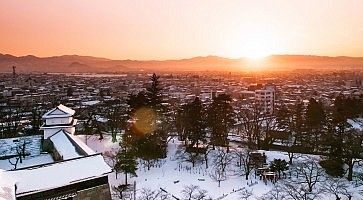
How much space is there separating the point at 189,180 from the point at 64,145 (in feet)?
24.3

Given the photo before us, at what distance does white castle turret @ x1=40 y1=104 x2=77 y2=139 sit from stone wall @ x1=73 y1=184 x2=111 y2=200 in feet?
36.2

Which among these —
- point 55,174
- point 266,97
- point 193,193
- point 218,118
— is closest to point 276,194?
point 193,193

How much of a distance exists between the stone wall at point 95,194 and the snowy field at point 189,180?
12.2ft

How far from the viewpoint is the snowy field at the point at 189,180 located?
19828mm

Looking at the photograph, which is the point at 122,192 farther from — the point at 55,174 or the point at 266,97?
the point at 266,97

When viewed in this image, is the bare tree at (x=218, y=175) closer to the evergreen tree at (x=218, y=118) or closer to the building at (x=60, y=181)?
the evergreen tree at (x=218, y=118)

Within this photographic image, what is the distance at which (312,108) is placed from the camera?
27.5 m

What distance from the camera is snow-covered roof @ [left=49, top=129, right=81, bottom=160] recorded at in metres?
19.6

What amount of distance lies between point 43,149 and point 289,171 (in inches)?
619

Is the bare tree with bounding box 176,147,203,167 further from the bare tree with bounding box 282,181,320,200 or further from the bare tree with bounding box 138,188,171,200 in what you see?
the bare tree with bounding box 282,181,320,200

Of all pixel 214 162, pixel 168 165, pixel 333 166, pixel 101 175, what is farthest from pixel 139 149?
pixel 333 166

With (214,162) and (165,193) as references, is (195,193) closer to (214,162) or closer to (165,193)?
(165,193)

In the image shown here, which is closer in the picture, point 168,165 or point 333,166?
point 333,166

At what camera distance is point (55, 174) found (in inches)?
572
